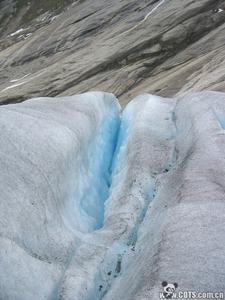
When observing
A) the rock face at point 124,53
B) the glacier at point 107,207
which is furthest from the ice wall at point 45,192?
the rock face at point 124,53

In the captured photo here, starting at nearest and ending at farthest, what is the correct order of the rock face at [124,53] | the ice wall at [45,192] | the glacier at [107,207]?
the glacier at [107,207] < the ice wall at [45,192] < the rock face at [124,53]

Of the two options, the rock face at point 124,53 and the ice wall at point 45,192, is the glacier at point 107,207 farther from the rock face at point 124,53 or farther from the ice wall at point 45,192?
the rock face at point 124,53

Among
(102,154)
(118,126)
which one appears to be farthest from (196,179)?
(118,126)

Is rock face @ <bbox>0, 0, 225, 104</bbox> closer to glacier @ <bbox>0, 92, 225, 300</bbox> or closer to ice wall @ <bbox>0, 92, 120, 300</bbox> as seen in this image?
glacier @ <bbox>0, 92, 225, 300</bbox>

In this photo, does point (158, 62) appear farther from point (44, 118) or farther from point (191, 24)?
point (44, 118)

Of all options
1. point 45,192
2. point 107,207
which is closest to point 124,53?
point 107,207

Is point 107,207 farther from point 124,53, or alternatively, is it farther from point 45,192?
point 124,53
